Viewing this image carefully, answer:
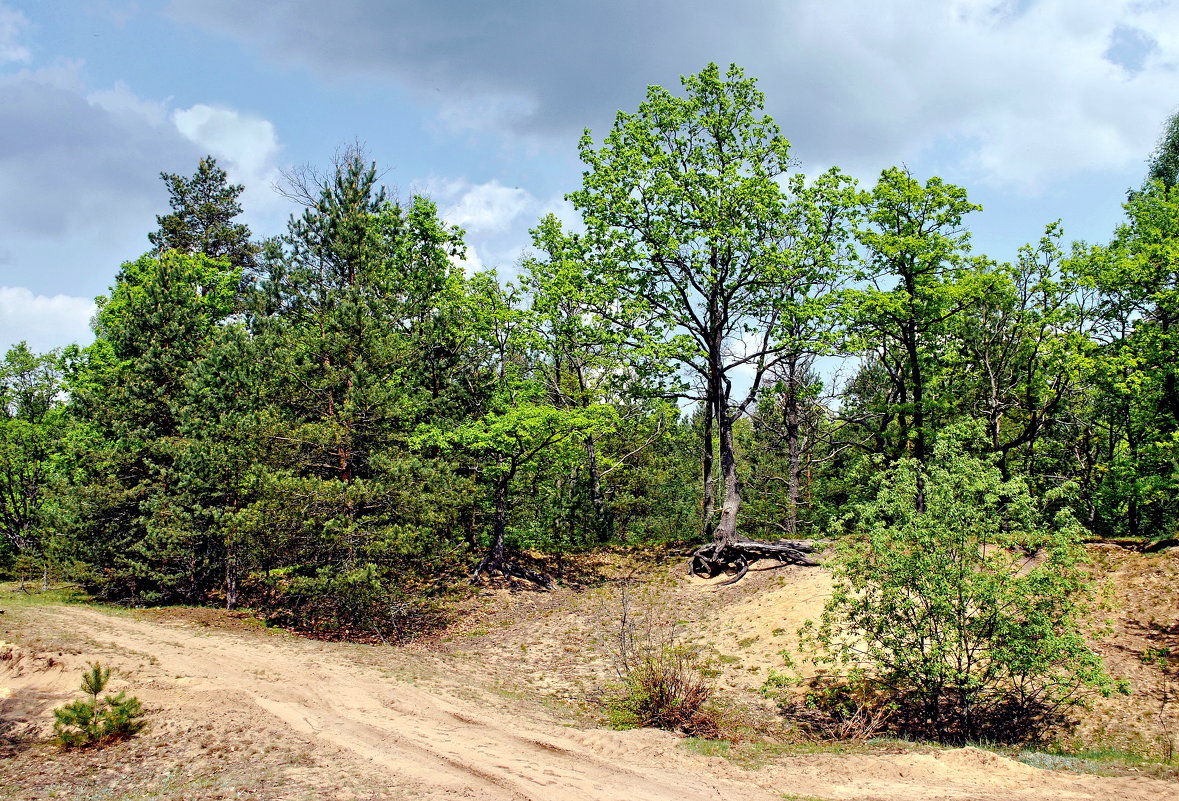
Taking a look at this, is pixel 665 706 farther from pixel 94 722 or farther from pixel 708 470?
pixel 708 470

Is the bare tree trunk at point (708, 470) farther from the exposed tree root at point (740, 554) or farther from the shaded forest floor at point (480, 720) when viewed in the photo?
the shaded forest floor at point (480, 720)

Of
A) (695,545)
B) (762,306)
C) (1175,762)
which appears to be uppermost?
(762,306)

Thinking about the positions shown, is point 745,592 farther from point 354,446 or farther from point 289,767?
point 289,767

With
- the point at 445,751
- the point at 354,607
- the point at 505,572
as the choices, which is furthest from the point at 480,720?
the point at 505,572

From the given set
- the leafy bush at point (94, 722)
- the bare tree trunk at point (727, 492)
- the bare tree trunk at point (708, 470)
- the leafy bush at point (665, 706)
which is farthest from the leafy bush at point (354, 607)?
the bare tree trunk at point (708, 470)

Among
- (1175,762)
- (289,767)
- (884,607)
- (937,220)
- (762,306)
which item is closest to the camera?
(289,767)

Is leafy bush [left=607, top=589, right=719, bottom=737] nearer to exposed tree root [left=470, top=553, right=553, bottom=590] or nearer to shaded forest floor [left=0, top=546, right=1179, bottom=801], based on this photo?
shaded forest floor [left=0, top=546, right=1179, bottom=801]

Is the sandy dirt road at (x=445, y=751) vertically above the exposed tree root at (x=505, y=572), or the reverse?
the exposed tree root at (x=505, y=572)

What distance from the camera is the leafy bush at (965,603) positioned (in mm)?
11508

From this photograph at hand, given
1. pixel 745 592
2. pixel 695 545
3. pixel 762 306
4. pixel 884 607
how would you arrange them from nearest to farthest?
pixel 884 607 < pixel 745 592 < pixel 762 306 < pixel 695 545

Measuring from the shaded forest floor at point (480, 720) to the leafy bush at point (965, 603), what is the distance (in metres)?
1.12

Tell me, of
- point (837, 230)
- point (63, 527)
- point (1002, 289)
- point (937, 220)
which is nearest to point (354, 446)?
point (63, 527)

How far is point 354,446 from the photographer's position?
63.7 feet

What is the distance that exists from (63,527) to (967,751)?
23.8 metres
